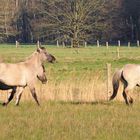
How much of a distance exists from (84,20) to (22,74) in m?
53.4

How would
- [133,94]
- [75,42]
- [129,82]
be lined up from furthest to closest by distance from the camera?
[75,42], [133,94], [129,82]

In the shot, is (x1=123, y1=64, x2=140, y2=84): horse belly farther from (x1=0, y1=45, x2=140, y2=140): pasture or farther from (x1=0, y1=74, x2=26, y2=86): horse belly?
(x1=0, y1=74, x2=26, y2=86): horse belly

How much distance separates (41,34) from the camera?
74.5 metres

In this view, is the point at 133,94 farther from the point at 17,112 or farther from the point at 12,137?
the point at 12,137

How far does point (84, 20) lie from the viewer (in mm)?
68188

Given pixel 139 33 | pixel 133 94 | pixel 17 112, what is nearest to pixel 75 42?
pixel 139 33

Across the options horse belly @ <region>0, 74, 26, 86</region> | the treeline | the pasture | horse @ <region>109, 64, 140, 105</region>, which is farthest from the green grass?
the treeline

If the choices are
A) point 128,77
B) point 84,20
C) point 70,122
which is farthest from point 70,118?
point 84,20

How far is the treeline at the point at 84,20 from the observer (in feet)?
223

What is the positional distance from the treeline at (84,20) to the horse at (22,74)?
5096 cm

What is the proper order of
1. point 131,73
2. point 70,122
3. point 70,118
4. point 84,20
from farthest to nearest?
point 84,20, point 131,73, point 70,118, point 70,122

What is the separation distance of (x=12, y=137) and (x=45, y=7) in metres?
65.8

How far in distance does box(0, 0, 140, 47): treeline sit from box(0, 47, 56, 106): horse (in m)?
51.0

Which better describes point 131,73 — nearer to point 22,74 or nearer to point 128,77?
point 128,77
